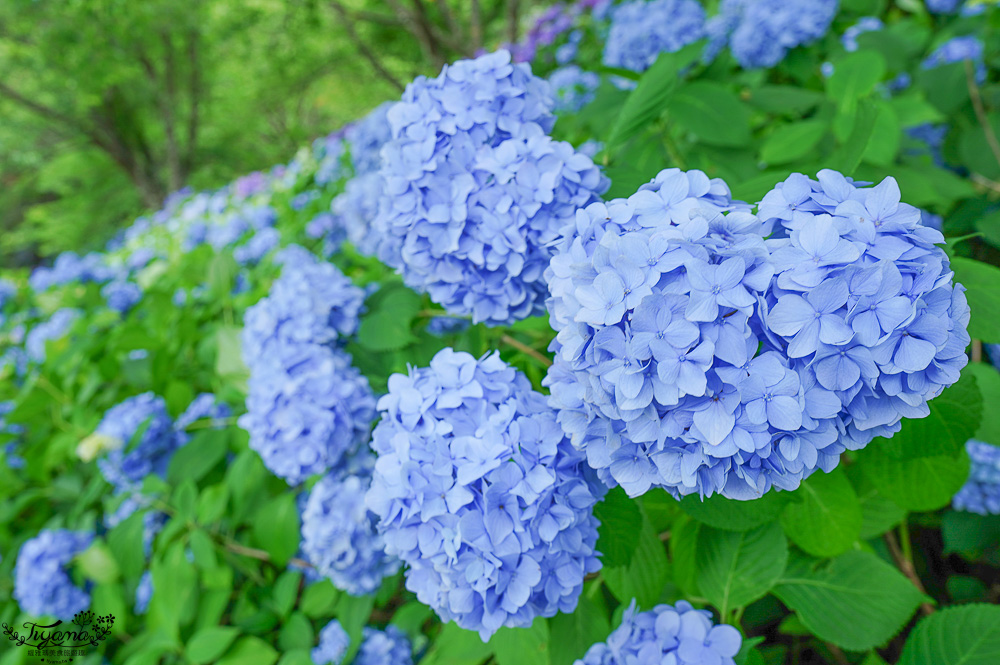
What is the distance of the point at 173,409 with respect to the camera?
2.17 meters

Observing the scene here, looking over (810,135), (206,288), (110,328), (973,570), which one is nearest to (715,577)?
(810,135)

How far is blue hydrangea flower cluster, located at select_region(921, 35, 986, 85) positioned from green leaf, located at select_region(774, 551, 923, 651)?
6.35ft

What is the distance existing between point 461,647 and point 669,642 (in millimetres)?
439

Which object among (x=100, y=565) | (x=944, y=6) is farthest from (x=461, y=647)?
(x=944, y=6)

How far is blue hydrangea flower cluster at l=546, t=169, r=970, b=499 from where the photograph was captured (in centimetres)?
62

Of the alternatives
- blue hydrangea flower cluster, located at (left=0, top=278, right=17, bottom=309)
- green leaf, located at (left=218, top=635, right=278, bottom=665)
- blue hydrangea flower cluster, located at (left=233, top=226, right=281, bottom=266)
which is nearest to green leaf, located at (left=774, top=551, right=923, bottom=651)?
green leaf, located at (left=218, top=635, right=278, bottom=665)

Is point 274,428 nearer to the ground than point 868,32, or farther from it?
nearer to the ground

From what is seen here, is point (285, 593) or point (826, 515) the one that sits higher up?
point (826, 515)

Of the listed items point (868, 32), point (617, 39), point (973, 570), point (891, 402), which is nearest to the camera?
point (891, 402)

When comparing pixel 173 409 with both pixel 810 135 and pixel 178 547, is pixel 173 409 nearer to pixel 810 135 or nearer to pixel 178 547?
pixel 178 547

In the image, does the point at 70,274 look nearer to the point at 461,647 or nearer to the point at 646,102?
the point at 461,647

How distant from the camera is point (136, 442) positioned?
202cm

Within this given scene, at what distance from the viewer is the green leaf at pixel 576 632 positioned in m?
1.03

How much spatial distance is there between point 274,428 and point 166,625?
828 mm
